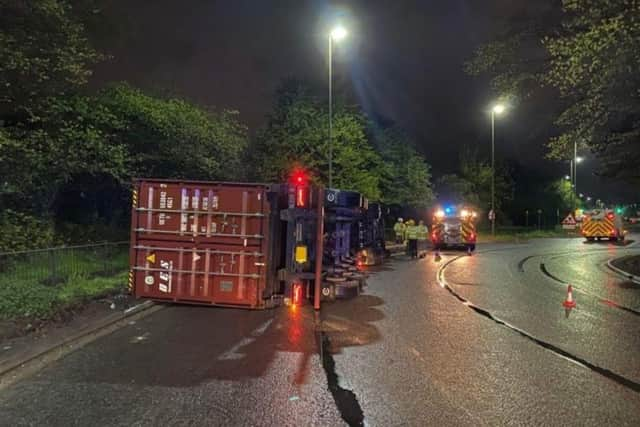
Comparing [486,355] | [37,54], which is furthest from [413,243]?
[486,355]

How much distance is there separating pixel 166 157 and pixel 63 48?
6796 mm

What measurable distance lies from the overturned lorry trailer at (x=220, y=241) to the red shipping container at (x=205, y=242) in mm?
18

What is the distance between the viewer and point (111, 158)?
15.2 meters

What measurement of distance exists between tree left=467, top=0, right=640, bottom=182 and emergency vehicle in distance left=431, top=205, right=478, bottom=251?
968 cm

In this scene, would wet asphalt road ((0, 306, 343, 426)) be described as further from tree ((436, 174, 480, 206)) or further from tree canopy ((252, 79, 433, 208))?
tree ((436, 174, 480, 206))

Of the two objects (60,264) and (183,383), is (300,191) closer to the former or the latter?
(183,383)

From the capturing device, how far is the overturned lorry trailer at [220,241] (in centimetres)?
1007

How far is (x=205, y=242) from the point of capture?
10.3 meters

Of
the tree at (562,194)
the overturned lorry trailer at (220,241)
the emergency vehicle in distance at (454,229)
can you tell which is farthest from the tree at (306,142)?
the tree at (562,194)

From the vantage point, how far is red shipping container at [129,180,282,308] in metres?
10.1

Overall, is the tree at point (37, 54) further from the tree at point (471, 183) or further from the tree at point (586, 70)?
the tree at point (471, 183)

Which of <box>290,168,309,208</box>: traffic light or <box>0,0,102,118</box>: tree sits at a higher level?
<box>0,0,102,118</box>: tree

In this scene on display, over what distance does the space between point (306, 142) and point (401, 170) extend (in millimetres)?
12916

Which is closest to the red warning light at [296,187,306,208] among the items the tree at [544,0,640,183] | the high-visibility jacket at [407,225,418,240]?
the tree at [544,0,640,183]
